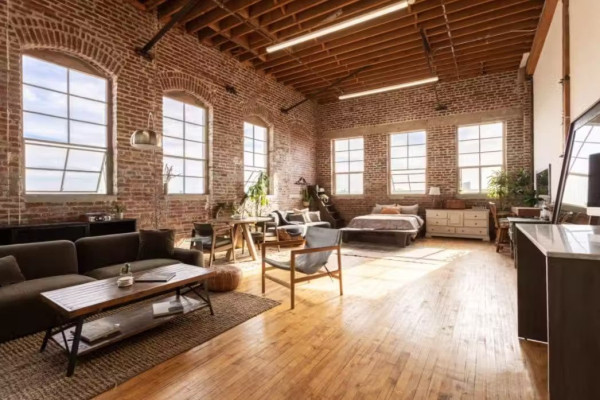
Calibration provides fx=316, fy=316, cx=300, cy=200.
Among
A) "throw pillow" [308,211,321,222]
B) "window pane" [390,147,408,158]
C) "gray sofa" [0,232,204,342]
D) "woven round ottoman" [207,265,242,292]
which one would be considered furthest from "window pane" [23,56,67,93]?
"window pane" [390,147,408,158]

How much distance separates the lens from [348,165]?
1080 centimetres

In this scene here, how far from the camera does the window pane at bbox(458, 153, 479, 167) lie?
8.98 m

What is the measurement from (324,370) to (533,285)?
1.85 meters

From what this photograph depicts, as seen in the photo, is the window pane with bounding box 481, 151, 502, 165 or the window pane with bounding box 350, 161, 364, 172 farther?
the window pane with bounding box 350, 161, 364, 172

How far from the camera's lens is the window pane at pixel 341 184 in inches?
427

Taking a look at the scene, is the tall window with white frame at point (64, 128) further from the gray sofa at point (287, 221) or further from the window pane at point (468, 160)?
the window pane at point (468, 160)

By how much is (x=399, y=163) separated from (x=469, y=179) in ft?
6.68

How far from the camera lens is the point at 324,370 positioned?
222 centimetres

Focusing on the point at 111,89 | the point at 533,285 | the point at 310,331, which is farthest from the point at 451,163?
the point at 111,89

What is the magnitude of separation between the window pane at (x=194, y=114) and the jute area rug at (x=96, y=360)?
4.66 m

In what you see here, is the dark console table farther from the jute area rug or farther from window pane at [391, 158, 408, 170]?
window pane at [391, 158, 408, 170]

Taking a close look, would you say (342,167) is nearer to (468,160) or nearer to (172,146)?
(468,160)

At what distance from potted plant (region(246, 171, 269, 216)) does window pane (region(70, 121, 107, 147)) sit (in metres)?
3.33

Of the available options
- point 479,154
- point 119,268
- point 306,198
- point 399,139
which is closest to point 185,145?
point 119,268
